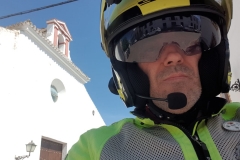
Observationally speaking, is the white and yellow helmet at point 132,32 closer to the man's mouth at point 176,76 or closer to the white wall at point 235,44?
the man's mouth at point 176,76

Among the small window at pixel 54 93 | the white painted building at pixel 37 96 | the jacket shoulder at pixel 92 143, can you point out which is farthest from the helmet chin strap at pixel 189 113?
the small window at pixel 54 93

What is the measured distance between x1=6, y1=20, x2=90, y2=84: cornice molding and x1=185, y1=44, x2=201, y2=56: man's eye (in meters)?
8.58

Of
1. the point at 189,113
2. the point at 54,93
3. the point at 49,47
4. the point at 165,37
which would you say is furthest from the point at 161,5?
the point at 54,93

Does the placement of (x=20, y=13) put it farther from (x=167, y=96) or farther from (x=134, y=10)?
(x=167, y=96)

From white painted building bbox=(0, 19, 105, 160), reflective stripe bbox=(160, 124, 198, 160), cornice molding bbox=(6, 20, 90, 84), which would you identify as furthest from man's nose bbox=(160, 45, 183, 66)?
cornice molding bbox=(6, 20, 90, 84)

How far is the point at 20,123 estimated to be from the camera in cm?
780

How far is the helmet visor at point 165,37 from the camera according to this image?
1.36m

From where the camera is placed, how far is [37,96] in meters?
8.83

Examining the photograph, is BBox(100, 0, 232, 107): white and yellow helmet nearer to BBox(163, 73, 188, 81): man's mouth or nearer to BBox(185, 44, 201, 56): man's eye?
BBox(185, 44, 201, 56): man's eye

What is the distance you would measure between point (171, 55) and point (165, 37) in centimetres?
14

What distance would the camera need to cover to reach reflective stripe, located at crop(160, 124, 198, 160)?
1.02 meters

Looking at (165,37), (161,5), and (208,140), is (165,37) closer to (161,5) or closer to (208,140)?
(161,5)

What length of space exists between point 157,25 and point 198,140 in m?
0.62

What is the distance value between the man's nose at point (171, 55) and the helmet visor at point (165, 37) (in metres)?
0.03
